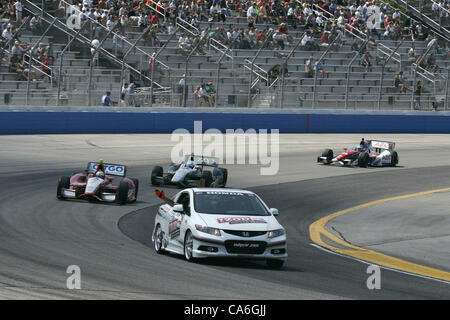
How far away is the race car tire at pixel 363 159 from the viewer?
28.8 metres

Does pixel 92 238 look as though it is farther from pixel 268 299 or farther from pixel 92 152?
pixel 92 152

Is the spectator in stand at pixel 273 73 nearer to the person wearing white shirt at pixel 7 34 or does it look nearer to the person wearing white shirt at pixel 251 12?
the person wearing white shirt at pixel 251 12

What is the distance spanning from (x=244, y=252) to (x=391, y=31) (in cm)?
3510

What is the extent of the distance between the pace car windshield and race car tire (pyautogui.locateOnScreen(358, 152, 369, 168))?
1453 cm

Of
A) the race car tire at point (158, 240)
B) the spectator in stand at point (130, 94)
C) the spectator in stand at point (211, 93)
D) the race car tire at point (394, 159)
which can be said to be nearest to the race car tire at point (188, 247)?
the race car tire at point (158, 240)

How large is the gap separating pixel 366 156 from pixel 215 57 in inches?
499

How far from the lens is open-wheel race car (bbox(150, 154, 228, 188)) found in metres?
22.6

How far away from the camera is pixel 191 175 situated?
2292 centimetres

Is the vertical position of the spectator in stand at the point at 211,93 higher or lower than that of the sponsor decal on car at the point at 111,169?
higher

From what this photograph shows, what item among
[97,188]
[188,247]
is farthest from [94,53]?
[188,247]

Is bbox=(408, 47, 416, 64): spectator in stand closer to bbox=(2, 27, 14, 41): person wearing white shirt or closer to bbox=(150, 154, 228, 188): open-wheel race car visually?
bbox=(2, 27, 14, 41): person wearing white shirt

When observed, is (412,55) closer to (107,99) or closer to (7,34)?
(107,99)

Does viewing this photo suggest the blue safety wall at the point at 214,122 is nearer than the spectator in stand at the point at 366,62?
Yes

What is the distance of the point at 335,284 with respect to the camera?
12477 mm
